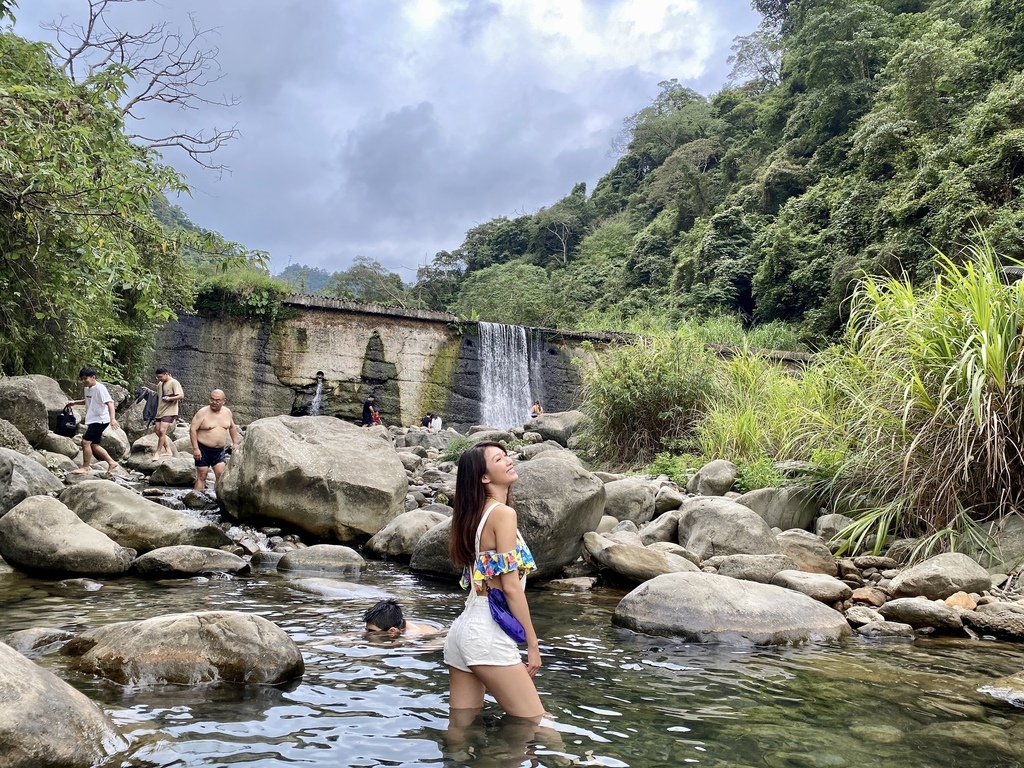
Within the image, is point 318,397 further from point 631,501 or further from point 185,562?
point 185,562

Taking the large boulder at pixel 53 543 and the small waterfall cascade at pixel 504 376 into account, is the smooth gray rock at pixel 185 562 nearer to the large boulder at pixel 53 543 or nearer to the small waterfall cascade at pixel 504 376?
the large boulder at pixel 53 543

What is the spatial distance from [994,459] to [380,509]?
627 centimetres

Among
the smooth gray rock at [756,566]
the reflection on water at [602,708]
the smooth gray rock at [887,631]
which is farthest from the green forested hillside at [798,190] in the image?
the reflection on water at [602,708]

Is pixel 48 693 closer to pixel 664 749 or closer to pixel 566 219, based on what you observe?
pixel 664 749

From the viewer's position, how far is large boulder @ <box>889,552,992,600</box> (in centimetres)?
581

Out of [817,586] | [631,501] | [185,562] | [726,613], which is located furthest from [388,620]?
[631,501]

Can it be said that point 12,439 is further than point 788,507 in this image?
Yes

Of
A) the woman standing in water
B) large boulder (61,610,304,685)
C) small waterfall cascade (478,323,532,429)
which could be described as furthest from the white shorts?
small waterfall cascade (478,323,532,429)

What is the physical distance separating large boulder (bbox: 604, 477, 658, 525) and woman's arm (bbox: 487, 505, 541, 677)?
5929 mm

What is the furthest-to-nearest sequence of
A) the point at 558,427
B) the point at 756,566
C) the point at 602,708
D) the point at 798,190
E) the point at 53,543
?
1. the point at 798,190
2. the point at 558,427
3. the point at 53,543
4. the point at 756,566
5. the point at 602,708

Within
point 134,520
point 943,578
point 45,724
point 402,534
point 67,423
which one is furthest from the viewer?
point 67,423

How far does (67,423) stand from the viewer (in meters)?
12.5

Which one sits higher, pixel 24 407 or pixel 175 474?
pixel 24 407

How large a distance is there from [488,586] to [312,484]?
595 cm
